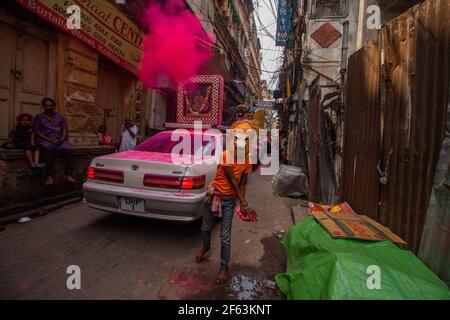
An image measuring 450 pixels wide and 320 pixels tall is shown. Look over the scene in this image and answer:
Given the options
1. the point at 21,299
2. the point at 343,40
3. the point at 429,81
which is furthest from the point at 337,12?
the point at 21,299

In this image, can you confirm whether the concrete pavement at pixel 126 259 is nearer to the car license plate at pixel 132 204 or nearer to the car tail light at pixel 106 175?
the car license plate at pixel 132 204

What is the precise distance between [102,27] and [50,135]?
3.31 m

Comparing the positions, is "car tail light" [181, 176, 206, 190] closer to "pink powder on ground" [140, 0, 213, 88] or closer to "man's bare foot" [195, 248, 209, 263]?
"man's bare foot" [195, 248, 209, 263]

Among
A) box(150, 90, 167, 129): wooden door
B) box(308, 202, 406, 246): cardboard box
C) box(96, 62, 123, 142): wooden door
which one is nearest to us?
box(308, 202, 406, 246): cardboard box

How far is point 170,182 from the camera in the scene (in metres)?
3.54

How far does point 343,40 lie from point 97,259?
7816 millimetres

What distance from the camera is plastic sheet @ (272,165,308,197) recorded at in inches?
282

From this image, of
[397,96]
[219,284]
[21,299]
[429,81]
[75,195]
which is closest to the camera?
[21,299]

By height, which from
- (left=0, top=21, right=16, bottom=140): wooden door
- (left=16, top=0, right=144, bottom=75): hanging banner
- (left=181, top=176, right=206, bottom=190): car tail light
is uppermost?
(left=16, top=0, right=144, bottom=75): hanging banner

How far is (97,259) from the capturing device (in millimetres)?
3148

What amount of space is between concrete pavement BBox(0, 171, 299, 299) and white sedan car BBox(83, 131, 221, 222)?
0.48 meters

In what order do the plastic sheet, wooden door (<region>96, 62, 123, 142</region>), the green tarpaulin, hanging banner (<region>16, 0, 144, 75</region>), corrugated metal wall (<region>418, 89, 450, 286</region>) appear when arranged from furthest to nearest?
wooden door (<region>96, 62, 123, 142</region>) → the plastic sheet → hanging banner (<region>16, 0, 144, 75</region>) → corrugated metal wall (<region>418, 89, 450, 286</region>) → the green tarpaulin

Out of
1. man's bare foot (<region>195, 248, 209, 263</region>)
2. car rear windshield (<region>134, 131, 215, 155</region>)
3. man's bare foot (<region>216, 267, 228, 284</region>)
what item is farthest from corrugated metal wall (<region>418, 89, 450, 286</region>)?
car rear windshield (<region>134, 131, 215, 155</region>)

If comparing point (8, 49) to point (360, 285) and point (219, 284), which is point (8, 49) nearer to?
point (219, 284)
